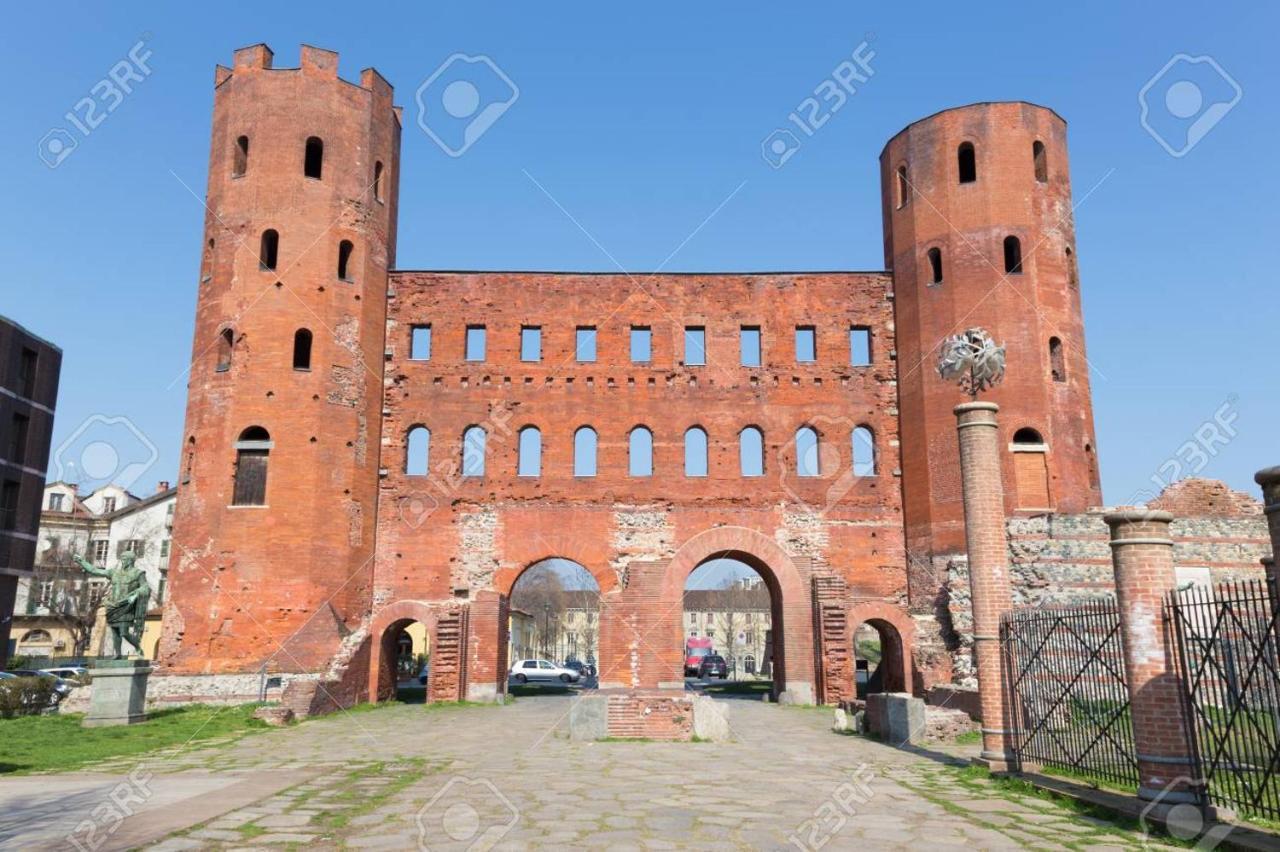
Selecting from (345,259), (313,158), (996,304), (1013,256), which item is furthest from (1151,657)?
(313,158)

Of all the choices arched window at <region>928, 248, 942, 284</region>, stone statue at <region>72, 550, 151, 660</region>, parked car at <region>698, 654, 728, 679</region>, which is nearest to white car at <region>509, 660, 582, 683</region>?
parked car at <region>698, 654, 728, 679</region>

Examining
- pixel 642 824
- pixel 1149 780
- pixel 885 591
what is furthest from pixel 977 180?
pixel 642 824

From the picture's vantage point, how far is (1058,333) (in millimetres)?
22922

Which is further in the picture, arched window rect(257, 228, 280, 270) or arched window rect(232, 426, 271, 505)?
arched window rect(257, 228, 280, 270)

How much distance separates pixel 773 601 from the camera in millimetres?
24422

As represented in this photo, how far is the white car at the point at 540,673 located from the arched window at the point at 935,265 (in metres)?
20.6

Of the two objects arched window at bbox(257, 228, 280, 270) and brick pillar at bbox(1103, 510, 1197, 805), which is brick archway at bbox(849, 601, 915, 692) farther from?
arched window at bbox(257, 228, 280, 270)

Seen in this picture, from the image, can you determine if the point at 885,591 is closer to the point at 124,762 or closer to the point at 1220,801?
the point at 1220,801

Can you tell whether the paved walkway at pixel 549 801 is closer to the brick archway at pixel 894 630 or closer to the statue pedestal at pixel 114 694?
Answer: the statue pedestal at pixel 114 694

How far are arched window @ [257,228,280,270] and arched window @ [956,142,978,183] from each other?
1758 centimetres

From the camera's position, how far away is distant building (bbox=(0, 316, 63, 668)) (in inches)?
1305

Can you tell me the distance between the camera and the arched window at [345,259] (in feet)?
77.8

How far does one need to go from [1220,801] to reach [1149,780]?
54 centimetres

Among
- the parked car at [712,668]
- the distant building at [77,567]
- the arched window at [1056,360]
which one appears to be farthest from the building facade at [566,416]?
the distant building at [77,567]
